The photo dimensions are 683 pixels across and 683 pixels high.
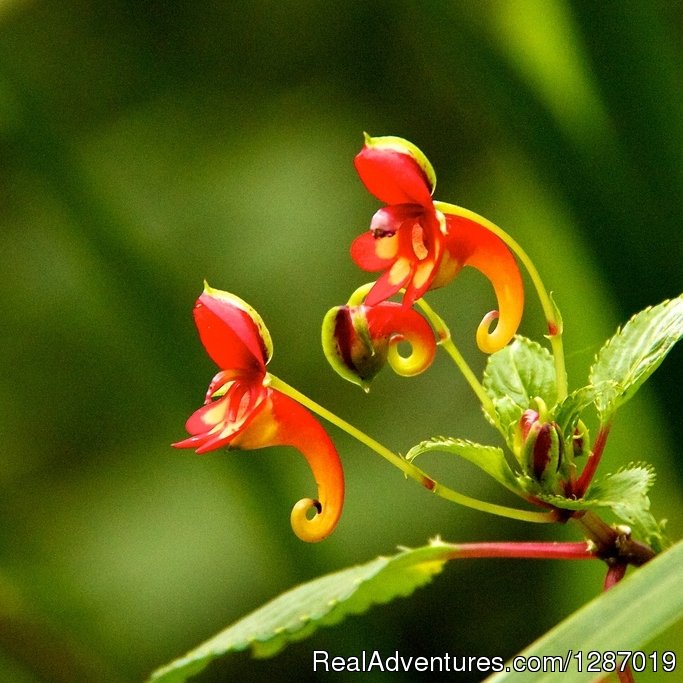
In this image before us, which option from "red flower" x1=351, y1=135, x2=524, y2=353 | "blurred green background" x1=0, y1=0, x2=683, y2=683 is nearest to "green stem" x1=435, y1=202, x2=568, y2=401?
"red flower" x1=351, y1=135, x2=524, y2=353

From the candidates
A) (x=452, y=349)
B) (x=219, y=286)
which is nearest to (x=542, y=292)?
(x=452, y=349)

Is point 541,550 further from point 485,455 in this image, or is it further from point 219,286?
point 219,286

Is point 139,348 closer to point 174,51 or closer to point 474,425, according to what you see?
point 474,425

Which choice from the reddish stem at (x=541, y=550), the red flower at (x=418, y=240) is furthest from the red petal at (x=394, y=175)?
the reddish stem at (x=541, y=550)

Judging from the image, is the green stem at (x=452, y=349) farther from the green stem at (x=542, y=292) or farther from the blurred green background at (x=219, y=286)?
the blurred green background at (x=219, y=286)

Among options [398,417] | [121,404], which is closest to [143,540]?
[121,404]

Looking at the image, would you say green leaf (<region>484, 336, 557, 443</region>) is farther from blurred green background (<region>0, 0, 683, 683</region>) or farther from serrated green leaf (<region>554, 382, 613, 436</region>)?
blurred green background (<region>0, 0, 683, 683</region>)
